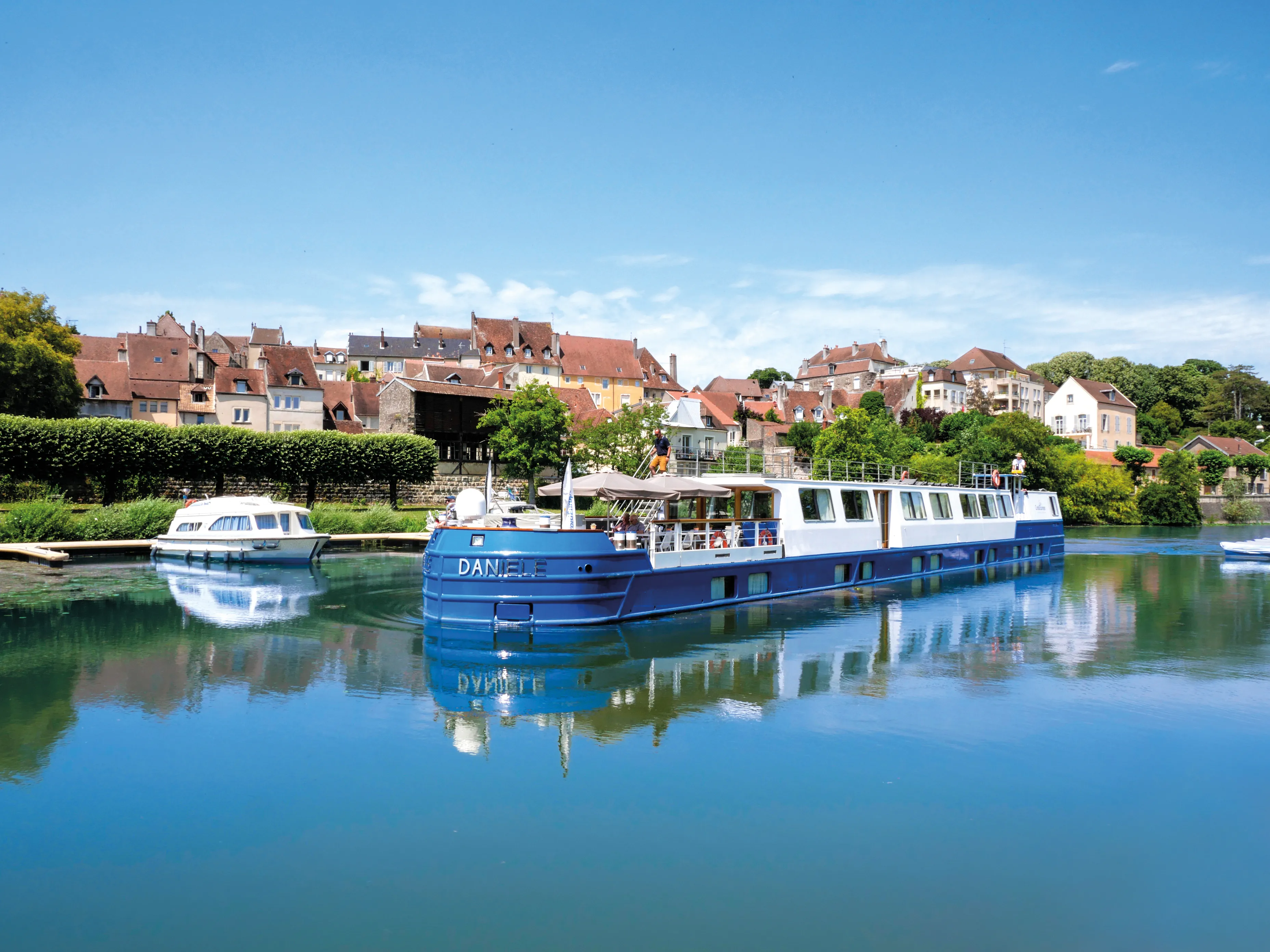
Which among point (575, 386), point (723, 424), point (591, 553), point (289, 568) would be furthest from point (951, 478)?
point (591, 553)

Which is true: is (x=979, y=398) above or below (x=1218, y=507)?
above

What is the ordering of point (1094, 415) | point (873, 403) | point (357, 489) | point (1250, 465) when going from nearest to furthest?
point (357, 489) < point (1250, 465) < point (873, 403) < point (1094, 415)

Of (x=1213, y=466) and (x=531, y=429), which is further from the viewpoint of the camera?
(x=1213, y=466)

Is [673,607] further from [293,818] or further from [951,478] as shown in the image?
[951,478]

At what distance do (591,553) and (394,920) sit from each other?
36.1 ft

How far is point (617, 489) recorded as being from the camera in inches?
798

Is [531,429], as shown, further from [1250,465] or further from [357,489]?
[1250,465]

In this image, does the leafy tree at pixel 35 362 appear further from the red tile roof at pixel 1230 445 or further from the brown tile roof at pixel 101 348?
the red tile roof at pixel 1230 445

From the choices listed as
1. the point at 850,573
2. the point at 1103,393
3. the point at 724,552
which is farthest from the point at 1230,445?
the point at 724,552

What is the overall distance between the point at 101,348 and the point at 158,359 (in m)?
16.3

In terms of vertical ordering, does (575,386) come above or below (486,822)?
above

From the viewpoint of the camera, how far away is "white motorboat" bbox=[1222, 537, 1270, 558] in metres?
42.1

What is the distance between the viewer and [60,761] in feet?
38.3

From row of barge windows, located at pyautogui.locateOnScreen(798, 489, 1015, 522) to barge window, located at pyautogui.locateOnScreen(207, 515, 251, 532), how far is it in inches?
802
